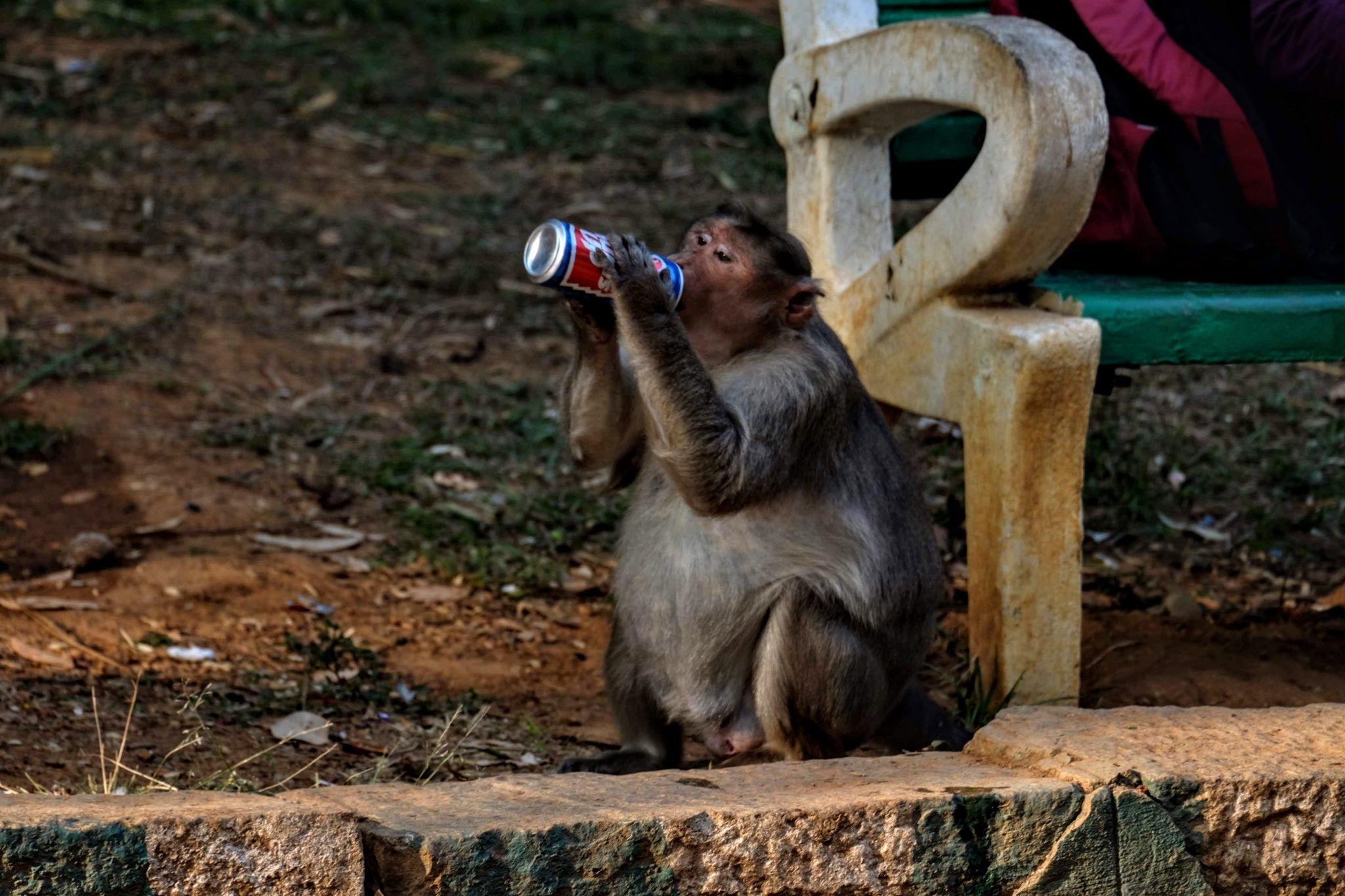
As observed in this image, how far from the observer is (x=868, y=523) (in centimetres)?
397

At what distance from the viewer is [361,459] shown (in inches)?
232

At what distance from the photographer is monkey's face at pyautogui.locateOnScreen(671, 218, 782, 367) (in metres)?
3.90

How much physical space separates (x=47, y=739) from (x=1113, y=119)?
311cm

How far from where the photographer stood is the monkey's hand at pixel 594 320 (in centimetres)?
383

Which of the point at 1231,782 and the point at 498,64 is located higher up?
the point at 498,64

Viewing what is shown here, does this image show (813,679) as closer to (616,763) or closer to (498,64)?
(616,763)

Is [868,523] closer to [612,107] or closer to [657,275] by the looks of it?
[657,275]

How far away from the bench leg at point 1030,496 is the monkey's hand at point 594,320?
89cm

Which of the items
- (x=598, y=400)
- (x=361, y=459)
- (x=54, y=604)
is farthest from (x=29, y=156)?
(x=598, y=400)

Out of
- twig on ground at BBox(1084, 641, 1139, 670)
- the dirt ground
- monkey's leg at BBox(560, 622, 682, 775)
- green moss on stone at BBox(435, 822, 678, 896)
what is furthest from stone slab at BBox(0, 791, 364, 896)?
twig on ground at BBox(1084, 641, 1139, 670)

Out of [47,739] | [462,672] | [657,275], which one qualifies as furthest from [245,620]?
[657,275]

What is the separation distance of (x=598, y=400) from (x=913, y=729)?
111cm

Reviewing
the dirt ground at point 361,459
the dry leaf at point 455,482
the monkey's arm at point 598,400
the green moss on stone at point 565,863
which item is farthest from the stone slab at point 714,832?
the dry leaf at point 455,482

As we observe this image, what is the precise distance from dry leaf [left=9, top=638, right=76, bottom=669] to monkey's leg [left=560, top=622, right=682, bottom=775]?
1336mm
